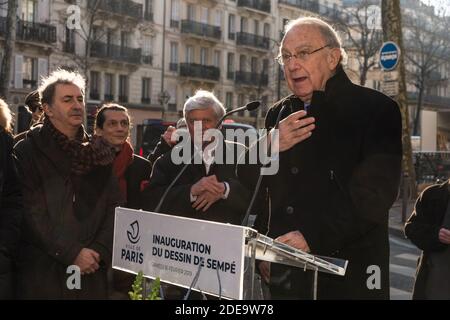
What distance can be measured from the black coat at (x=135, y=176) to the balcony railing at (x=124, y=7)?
34.0 metres

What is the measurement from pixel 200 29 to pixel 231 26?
4842mm

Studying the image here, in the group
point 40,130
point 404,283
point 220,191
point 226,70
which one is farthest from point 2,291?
point 226,70

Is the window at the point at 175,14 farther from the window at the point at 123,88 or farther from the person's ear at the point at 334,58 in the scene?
the person's ear at the point at 334,58

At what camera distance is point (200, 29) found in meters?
48.3

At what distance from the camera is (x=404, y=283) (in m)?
7.35

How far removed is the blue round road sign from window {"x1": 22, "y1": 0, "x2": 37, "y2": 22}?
27.5 metres

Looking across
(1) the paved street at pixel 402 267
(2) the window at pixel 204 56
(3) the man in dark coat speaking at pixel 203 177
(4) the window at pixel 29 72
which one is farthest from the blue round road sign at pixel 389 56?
(2) the window at pixel 204 56

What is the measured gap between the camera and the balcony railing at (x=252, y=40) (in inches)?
2069

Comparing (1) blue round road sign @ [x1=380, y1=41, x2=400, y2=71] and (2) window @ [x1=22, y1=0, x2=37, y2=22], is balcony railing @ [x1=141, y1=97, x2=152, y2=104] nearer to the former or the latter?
(2) window @ [x1=22, y1=0, x2=37, y2=22]

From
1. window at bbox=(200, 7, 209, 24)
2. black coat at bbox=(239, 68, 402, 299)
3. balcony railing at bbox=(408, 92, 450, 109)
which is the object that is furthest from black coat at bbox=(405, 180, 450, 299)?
balcony railing at bbox=(408, 92, 450, 109)

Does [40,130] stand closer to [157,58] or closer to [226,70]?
[157,58]

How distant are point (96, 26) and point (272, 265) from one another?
3746 centimetres

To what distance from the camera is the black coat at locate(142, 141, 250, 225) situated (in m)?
3.69

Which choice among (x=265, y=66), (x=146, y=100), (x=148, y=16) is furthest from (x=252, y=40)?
(x=146, y=100)
